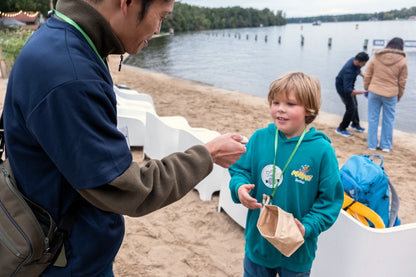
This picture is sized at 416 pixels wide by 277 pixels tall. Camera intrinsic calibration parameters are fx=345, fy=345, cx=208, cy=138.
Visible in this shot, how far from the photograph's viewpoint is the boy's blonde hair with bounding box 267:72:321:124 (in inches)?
83.2

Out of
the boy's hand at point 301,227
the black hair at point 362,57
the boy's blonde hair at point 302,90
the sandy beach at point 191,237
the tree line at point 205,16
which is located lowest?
the sandy beach at point 191,237

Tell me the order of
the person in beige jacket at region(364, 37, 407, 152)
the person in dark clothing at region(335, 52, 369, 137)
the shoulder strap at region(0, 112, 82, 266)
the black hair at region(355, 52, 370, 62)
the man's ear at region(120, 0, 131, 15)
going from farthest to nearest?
the person in dark clothing at region(335, 52, 369, 137) < the black hair at region(355, 52, 370, 62) < the person in beige jacket at region(364, 37, 407, 152) < the shoulder strap at region(0, 112, 82, 266) < the man's ear at region(120, 0, 131, 15)

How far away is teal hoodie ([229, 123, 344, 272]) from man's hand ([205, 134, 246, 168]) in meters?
0.62

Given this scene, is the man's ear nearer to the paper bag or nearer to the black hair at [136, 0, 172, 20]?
the black hair at [136, 0, 172, 20]

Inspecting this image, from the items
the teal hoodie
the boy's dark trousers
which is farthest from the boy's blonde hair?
the boy's dark trousers

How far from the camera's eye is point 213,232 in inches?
155

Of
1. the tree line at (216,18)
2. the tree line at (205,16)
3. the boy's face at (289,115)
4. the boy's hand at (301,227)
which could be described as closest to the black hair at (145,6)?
the boy's face at (289,115)

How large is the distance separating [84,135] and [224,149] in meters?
0.64

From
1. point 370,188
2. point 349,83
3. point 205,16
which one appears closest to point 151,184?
point 370,188

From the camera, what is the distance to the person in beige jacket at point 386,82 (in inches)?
271

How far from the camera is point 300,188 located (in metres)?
2.05

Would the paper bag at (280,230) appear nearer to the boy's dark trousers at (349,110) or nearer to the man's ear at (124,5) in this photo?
the man's ear at (124,5)

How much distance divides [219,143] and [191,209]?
3062mm

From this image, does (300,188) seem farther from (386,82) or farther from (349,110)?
(349,110)
